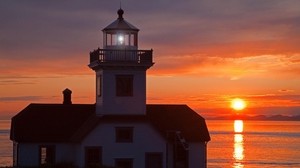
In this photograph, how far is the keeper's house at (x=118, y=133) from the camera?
4541cm

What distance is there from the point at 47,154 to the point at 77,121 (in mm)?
3519

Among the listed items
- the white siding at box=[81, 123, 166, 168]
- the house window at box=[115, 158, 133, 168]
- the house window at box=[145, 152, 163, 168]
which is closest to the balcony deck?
the white siding at box=[81, 123, 166, 168]

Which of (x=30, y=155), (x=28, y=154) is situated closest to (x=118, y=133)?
(x=30, y=155)

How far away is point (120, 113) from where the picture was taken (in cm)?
4581

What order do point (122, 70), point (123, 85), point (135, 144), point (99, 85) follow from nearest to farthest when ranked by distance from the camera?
point (122, 70), point (135, 144), point (123, 85), point (99, 85)

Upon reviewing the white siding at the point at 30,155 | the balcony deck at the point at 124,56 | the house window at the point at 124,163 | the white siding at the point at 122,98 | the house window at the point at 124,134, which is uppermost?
the balcony deck at the point at 124,56

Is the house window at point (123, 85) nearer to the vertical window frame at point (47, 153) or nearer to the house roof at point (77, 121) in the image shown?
the house roof at point (77, 121)

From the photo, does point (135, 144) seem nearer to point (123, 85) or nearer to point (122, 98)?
point (122, 98)

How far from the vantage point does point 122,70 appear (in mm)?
45719

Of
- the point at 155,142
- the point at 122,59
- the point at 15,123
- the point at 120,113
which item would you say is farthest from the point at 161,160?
the point at 15,123

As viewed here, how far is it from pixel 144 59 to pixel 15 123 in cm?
1017

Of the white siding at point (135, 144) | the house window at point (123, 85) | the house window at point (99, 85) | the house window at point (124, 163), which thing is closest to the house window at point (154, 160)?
the white siding at point (135, 144)

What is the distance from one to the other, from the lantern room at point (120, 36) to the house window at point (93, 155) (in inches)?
273

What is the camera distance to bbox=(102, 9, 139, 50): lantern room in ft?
151
